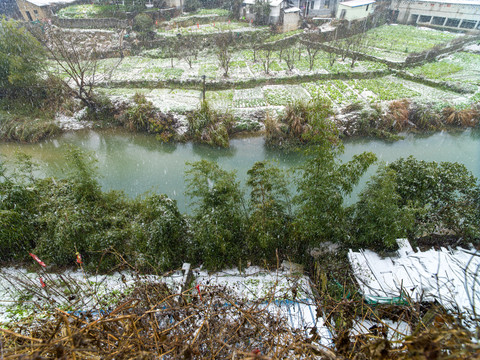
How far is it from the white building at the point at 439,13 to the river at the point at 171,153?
585 inches

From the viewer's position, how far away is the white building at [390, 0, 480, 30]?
1981cm

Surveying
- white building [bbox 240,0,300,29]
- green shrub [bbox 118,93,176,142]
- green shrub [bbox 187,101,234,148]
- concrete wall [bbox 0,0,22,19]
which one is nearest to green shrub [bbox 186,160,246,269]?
green shrub [bbox 187,101,234,148]

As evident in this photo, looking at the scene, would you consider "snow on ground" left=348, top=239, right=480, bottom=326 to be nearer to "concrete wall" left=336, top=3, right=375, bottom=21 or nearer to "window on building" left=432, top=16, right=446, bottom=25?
"concrete wall" left=336, top=3, right=375, bottom=21

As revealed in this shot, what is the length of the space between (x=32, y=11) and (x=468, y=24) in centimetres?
3406

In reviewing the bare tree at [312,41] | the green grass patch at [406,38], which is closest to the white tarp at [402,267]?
the green grass patch at [406,38]

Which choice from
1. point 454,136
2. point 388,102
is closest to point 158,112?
point 388,102

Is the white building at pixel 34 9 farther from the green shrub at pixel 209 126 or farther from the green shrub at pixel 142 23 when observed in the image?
the green shrub at pixel 209 126

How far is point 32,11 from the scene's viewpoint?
20.5 meters

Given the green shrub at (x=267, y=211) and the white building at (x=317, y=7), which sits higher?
the white building at (x=317, y=7)

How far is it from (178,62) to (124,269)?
16.4 m

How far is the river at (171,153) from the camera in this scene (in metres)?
9.41

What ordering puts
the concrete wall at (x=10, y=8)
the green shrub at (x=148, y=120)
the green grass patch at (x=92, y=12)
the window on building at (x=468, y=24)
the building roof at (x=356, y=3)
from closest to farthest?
the green shrub at (x=148, y=120) → the window on building at (x=468, y=24) → the concrete wall at (x=10, y=8) → the green grass patch at (x=92, y=12) → the building roof at (x=356, y=3)

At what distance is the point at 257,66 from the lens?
17.4 meters

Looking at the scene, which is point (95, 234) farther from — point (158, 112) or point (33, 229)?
point (158, 112)
